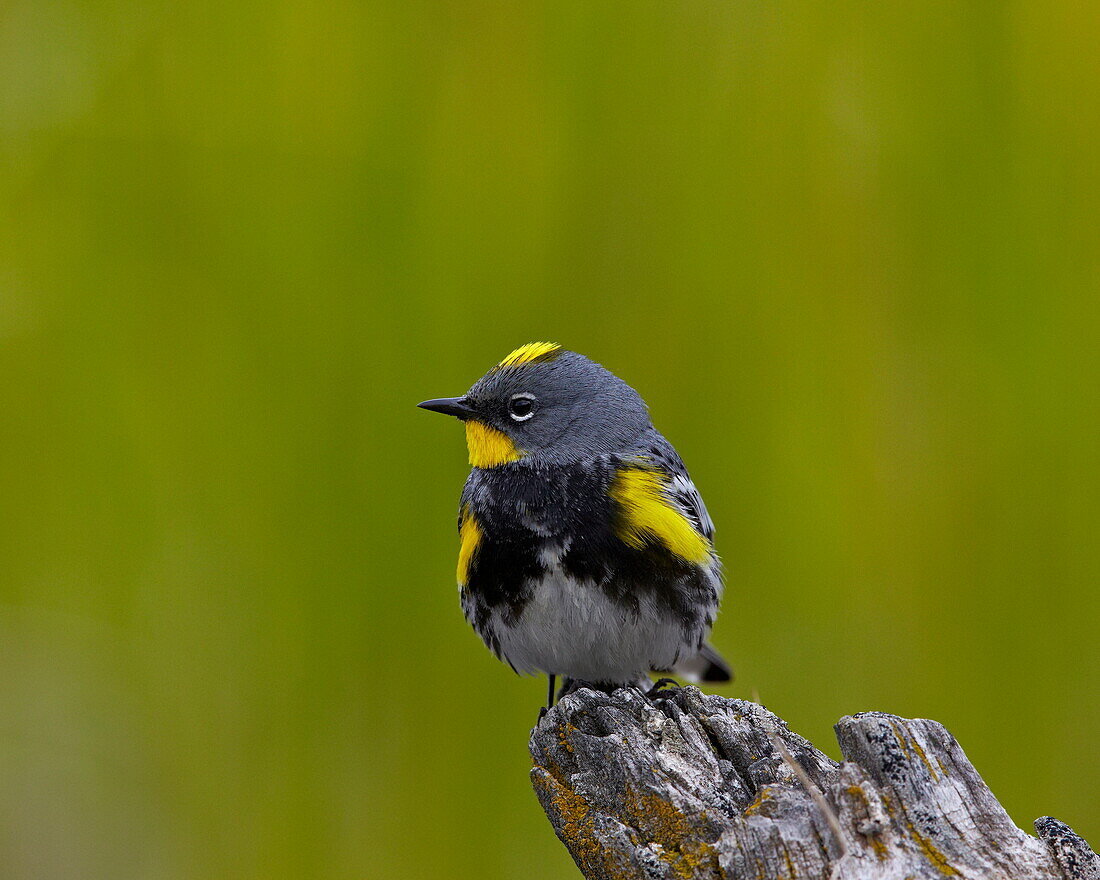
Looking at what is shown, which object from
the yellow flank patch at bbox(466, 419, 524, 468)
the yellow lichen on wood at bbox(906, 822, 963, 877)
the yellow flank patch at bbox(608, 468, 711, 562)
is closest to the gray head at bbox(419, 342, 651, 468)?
the yellow flank patch at bbox(466, 419, 524, 468)

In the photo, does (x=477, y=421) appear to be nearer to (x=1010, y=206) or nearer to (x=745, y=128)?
(x=745, y=128)

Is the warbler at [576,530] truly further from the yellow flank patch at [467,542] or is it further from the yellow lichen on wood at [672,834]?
the yellow lichen on wood at [672,834]

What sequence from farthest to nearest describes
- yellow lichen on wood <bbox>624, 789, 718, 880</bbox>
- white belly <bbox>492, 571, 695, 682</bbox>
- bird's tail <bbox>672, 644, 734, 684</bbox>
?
bird's tail <bbox>672, 644, 734, 684</bbox> < white belly <bbox>492, 571, 695, 682</bbox> < yellow lichen on wood <bbox>624, 789, 718, 880</bbox>

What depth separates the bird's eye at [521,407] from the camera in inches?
183

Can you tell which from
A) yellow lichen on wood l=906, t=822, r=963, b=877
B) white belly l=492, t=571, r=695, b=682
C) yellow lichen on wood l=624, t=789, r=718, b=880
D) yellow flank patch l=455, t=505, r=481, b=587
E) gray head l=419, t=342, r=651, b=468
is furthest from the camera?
gray head l=419, t=342, r=651, b=468

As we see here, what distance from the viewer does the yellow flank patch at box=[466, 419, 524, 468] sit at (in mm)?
4621

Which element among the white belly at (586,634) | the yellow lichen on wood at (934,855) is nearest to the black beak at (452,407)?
the white belly at (586,634)

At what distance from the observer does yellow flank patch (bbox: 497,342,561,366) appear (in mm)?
4707

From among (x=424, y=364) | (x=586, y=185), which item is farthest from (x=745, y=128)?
(x=424, y=364)

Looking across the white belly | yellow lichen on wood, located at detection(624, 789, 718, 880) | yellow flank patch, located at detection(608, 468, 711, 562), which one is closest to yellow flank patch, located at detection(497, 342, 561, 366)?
yellow flank patch, located at detection(608, 468, 711, 562)

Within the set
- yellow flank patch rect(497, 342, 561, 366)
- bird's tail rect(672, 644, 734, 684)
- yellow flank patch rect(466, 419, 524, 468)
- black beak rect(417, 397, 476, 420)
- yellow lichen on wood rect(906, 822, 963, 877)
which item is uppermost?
yellow flank patch rect(497, 342, 561, 366)

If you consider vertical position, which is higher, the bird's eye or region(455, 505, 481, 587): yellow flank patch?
the bird's eye

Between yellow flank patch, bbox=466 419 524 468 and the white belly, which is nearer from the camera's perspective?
the white belly

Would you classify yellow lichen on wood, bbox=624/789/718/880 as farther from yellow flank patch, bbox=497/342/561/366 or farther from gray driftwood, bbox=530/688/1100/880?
yellow flank patch, bbox=497/342/561/366
